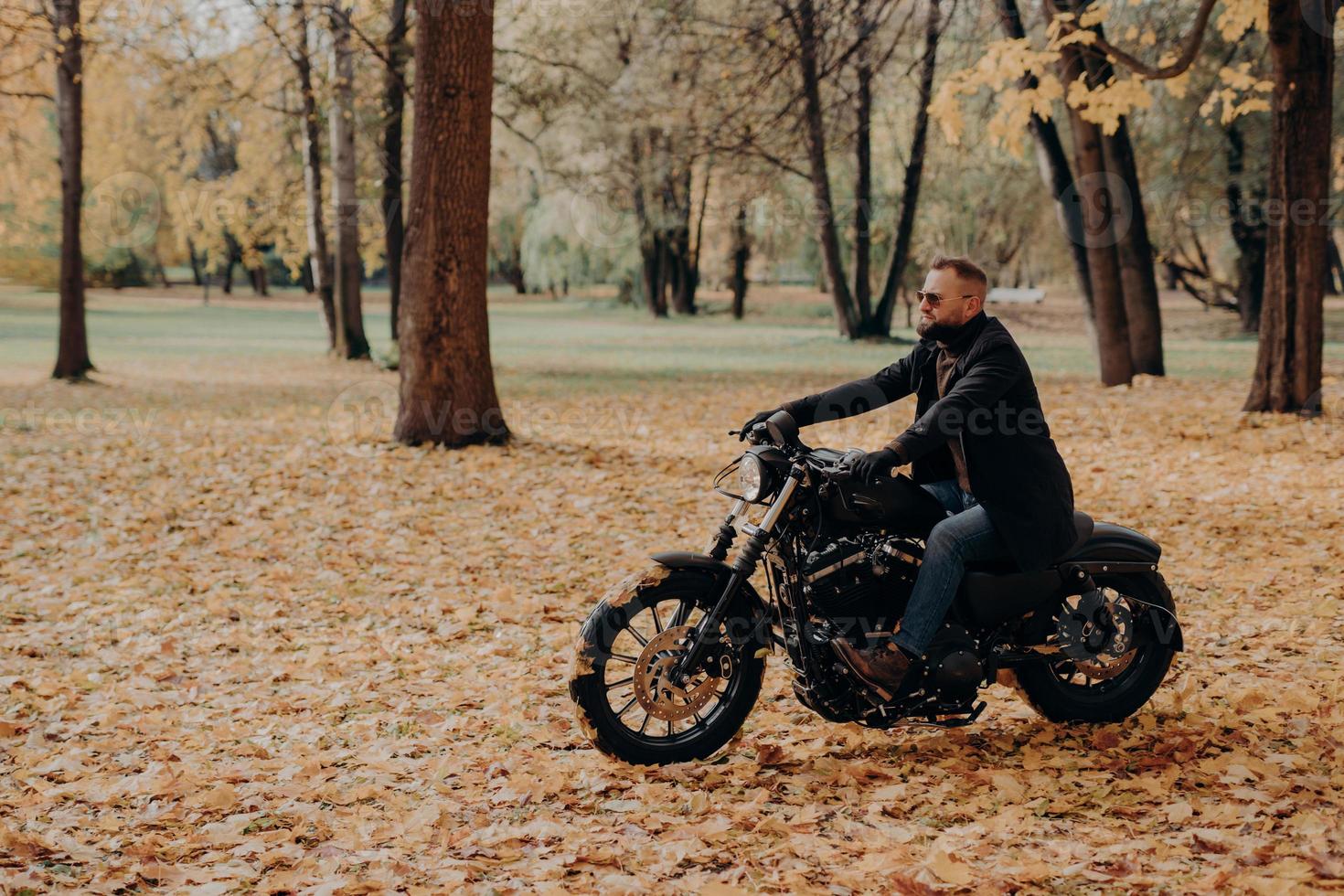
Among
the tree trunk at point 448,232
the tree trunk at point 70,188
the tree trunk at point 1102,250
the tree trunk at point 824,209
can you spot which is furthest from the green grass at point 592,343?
the tree trunk at point 448,232

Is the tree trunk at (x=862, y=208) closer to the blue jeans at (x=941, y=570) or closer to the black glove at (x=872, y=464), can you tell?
the blue jeans at (x=941, y=570)

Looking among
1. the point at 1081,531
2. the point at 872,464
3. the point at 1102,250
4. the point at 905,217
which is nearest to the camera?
the point at 872,464

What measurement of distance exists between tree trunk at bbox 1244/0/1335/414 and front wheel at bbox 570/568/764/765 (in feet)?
32.2

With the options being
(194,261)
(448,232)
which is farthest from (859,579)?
(194,261)

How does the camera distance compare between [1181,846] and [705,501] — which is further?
[705,501]

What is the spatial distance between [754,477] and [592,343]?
26.7 meters

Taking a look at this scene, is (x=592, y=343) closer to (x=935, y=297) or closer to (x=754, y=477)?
(x=935, y=297)

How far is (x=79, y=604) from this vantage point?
6898 mm

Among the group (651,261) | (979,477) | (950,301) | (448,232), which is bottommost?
(979,477)

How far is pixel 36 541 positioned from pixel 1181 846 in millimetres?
7840

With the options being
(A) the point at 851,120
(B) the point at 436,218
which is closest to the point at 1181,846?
(B) the point at 436,218

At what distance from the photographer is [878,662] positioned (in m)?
4.19

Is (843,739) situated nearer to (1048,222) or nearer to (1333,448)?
Answer: (1333,448)

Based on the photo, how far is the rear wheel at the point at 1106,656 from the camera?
4562 mm
